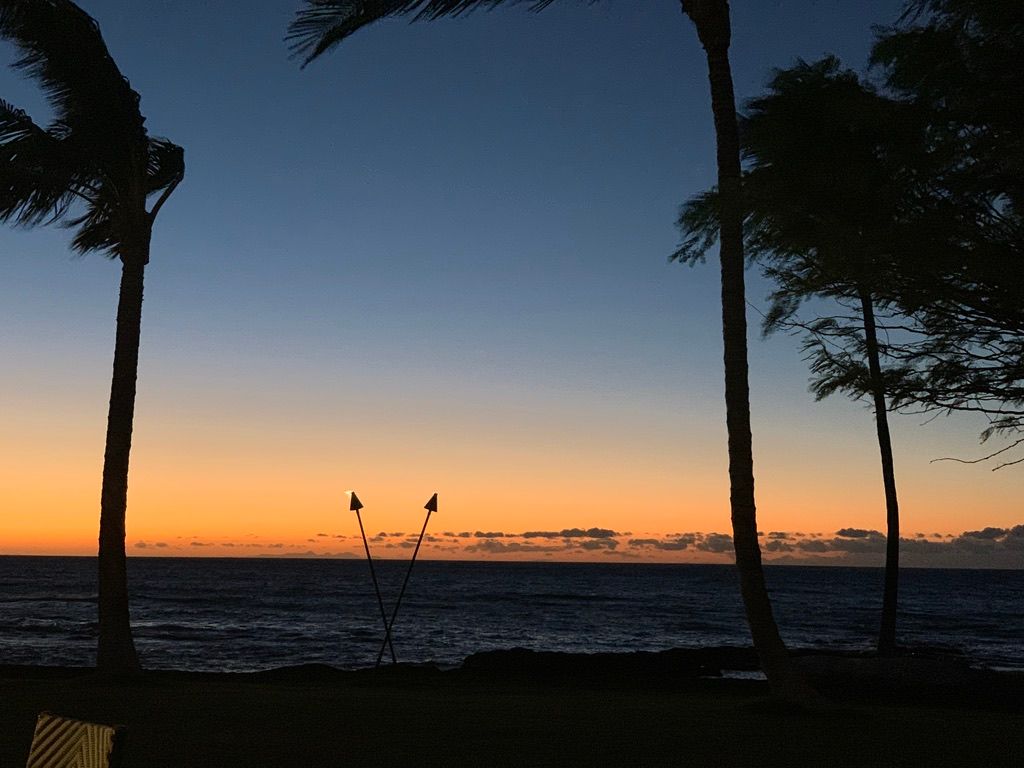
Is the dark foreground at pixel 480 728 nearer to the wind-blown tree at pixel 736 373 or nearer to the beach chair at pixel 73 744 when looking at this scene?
the wind-blown tree at pixel 736 373

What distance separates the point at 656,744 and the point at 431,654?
27.8 m

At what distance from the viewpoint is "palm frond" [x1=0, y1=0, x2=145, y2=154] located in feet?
45.5

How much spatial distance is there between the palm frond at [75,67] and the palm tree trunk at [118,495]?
2.25 meters

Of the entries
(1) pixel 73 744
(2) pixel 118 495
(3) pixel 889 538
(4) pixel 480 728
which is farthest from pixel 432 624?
(1) pixel 73 744

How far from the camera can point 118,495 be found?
14.4 metres

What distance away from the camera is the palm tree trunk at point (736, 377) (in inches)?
421

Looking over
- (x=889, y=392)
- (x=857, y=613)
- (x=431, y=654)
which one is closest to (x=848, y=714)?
(x=889, y=392)

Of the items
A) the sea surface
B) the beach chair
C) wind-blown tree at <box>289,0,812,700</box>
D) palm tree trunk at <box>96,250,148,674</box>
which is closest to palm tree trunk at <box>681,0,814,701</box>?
wind-blown tree at <box>289,0,812,700</box>

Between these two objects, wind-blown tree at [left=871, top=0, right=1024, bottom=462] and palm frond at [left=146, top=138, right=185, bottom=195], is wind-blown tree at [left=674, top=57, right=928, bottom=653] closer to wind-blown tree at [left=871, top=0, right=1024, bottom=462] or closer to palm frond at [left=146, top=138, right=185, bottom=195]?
wind-blown tree at [left=871, top=0, right=1024, bottom=462]

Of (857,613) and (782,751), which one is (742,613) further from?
(782,751)

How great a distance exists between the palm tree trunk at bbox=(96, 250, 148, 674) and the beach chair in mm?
10986

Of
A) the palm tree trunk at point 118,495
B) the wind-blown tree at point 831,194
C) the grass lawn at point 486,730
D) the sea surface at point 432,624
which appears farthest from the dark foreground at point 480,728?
the sea surface at point 432,624

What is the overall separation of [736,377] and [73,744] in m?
8.51

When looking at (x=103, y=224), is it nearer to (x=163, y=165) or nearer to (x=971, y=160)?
(x=163, y=165)
